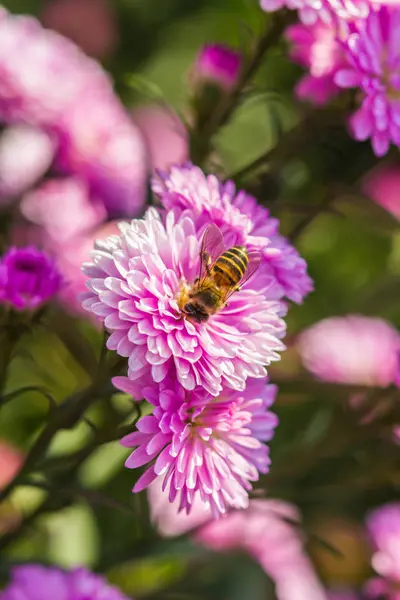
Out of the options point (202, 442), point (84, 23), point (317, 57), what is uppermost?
point (317, 57)

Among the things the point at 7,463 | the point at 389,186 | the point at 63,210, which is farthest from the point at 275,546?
the point at 389,186

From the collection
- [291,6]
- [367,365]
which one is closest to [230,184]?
[291,6]

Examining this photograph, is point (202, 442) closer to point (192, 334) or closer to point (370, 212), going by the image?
point (192, 334)

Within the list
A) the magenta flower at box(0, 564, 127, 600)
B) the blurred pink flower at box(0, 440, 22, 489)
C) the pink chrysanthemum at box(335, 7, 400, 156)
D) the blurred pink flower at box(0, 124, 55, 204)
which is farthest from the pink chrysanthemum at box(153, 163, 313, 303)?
the blurred pink flower at box(0, 440, 22, 489)

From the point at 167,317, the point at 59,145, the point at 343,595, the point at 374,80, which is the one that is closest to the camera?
the point at 167,317

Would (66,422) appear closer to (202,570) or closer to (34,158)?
(202,570)

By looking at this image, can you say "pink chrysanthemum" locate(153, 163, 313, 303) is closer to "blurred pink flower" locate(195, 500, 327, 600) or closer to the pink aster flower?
the pink aster flower
